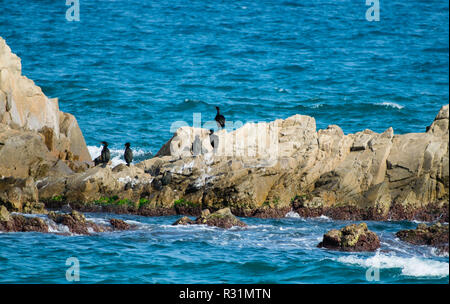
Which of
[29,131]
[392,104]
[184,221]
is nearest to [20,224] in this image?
[184,221]

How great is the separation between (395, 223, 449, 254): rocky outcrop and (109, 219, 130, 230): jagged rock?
8209 millimetres

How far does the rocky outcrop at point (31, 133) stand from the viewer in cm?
2619

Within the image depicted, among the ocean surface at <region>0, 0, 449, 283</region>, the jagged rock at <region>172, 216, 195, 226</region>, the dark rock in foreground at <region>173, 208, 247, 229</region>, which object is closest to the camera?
the ocean surface at <region>0, 0, 449, 283</region>

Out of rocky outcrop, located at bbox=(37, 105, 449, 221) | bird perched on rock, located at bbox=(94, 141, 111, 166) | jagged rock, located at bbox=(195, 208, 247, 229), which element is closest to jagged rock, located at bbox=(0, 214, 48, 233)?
rocky outcrop, located at bbox=(37, 105, 449, 221)

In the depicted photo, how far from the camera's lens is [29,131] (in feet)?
93.8

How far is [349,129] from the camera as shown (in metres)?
41.9

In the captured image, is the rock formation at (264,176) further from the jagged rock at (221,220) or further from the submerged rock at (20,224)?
the jagged rock at (221,220)

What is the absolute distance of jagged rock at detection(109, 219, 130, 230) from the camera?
21.5 meters

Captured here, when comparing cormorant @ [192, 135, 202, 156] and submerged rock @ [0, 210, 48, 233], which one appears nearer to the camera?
submerged rock @ [0, 210, 48, 233]

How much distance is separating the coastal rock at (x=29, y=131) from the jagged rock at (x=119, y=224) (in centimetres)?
583

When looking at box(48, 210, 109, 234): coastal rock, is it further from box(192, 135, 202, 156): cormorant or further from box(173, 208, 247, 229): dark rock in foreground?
box(192, 135, 202, 156): cormorant

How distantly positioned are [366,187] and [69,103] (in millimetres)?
28228

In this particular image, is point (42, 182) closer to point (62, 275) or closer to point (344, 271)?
point (62, 275)

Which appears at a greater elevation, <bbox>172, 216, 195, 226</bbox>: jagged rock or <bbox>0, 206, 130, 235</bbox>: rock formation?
<bbox>0, 206, 130, 235</bbox>: rock formation
